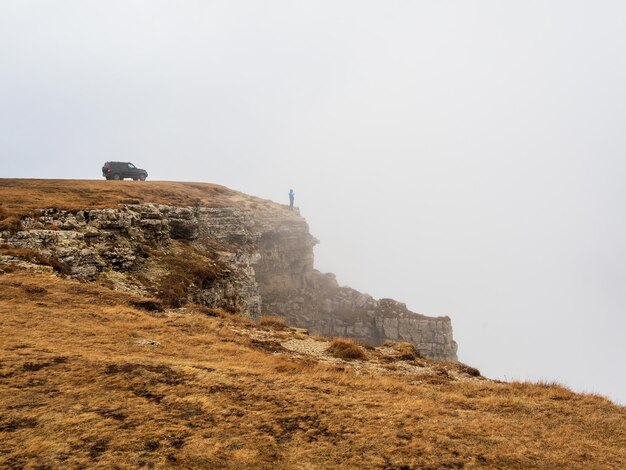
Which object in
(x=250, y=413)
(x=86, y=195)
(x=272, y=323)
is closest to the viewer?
(x=250, y=413)

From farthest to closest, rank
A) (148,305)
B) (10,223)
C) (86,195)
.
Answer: (86,195)
(10,223)
(148,305)

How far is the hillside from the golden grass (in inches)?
2.0

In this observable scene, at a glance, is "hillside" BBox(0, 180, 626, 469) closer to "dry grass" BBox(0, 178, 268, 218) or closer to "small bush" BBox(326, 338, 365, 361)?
"small bush" BBox(326, 338, 365, 361)

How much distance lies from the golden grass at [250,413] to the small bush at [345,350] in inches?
102

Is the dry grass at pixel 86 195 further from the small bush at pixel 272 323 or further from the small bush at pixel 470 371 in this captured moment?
the small bush at pixel 470 371

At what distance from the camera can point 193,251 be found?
4022cm

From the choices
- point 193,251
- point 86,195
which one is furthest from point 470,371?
point 86,195

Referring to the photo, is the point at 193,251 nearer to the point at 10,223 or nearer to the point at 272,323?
the point at 10,223

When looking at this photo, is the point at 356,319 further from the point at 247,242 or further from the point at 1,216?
the point at 1,216

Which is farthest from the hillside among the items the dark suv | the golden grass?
the dark suv

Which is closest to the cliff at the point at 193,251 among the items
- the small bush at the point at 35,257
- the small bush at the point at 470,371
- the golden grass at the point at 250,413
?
the small bush at the point at 35,257

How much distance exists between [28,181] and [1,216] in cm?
1768

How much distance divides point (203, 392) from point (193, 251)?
29.8 metres

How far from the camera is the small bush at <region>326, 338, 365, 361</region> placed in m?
19.9
